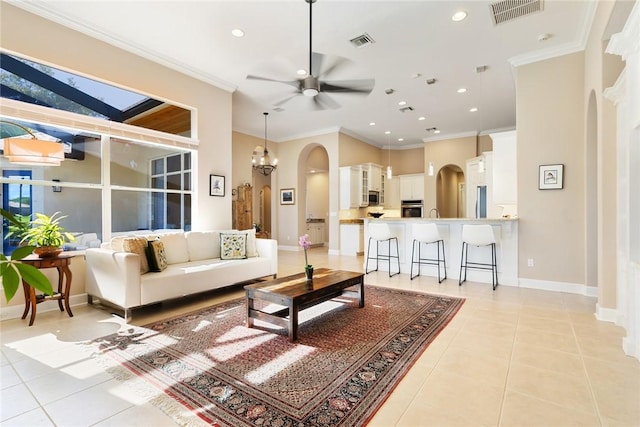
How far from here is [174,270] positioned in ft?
13.2

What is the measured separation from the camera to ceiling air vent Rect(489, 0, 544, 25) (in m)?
3.58

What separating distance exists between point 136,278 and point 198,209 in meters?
1.95

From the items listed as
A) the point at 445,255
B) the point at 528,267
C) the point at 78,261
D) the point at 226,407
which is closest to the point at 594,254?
the point at 528,267

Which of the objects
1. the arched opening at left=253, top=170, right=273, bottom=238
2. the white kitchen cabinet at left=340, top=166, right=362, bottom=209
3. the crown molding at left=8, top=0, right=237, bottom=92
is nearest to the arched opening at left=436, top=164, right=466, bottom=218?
the white kitchen cabinet at left=340, top=166, right=362, bottom=209

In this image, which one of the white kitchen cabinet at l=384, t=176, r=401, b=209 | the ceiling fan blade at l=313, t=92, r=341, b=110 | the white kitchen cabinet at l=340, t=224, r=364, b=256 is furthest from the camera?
the white kitchen cabinet at l=384, t=176, r=401, b=209

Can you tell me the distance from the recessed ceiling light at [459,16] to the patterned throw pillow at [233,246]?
4.08 metres

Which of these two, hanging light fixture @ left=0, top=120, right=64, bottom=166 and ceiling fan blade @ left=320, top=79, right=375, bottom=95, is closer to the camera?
hanging light fixture @ left=0, top=120, right=64, bottom=166

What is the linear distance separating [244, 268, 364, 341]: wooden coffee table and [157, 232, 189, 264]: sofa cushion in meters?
1.75

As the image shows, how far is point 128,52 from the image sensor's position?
441 cm

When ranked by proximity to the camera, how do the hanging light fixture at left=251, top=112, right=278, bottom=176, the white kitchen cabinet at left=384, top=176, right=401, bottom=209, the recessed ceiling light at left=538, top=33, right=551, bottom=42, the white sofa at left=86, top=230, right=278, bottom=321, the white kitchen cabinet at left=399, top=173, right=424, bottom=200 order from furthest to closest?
the white kitchen cabinet at left=384, top=176, right=401, bottom=209
the white kitchen cabinet at left=399, top=173, right=424, bottom=200
the hanging light fixture at left=251, top=112, right=278, bottom=176
the recessed ceiling light at left=538, top=33, right=551, bottom=42
the white sofa at left=86, top=230, right=278, bottom=321

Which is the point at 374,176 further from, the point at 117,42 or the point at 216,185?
the point at 117,42

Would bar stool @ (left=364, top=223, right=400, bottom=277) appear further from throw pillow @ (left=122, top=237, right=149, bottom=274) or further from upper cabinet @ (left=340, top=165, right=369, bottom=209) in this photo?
throw pillow @ (left=122, top=237, right=149, bottom=274)

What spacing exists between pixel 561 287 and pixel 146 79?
261 inches

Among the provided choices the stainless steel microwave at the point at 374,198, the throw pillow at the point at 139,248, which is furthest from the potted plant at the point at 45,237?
the stainless steel microwave at the point at 374,198
